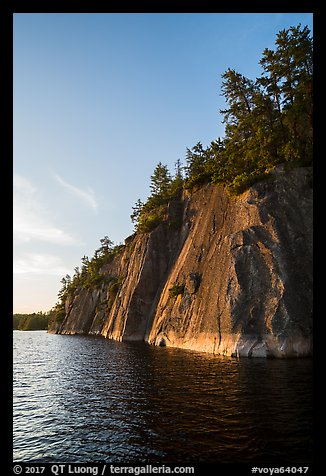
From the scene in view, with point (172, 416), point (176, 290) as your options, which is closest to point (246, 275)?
point (176, 290)

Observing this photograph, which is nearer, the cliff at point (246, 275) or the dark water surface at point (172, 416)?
the dark water surface at point (172, 416)

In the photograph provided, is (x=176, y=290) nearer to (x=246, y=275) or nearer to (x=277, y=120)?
A: (x=246, y=275)

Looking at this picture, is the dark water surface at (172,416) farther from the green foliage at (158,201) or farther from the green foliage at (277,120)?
the green foliage at (158,201)

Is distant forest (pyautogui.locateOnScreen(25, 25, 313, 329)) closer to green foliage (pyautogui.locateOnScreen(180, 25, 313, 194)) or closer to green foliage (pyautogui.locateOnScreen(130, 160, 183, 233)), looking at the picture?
green foliage (pyautogui.locateOnScreen(180, 25, 313, 194))

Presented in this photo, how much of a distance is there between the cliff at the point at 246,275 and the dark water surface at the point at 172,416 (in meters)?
4.81

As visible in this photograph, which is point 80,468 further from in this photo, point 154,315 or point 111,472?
point 154,315

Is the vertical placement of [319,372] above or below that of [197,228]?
below

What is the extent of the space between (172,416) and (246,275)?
18544 mm

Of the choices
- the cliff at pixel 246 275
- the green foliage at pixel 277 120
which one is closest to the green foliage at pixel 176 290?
the cliff at pixel 246 275

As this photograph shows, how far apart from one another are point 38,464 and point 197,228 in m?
39.6

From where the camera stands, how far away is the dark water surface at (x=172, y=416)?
8.52 m

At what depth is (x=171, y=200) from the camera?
5931 cm

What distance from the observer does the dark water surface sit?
852cm
